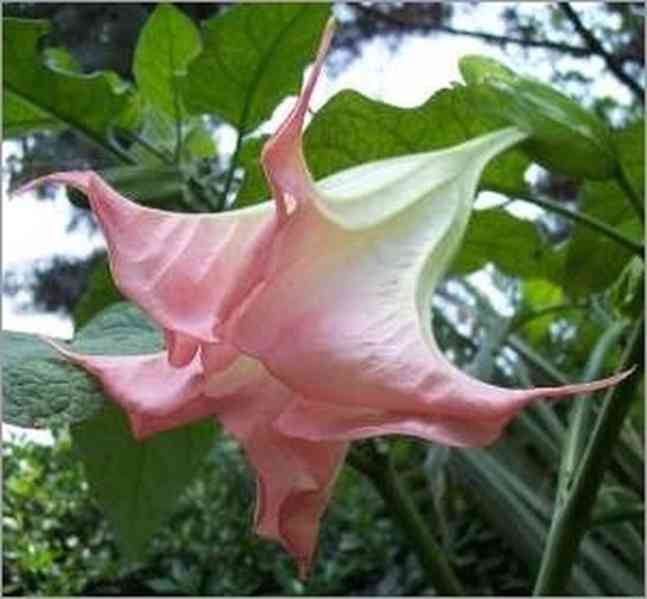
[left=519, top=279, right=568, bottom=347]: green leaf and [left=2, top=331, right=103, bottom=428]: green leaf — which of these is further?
[left=519, top=279, right=568, bottom=347]: green leaf

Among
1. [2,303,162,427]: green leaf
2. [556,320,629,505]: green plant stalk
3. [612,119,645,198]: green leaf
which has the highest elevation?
[612,119,645,198]: green leaf

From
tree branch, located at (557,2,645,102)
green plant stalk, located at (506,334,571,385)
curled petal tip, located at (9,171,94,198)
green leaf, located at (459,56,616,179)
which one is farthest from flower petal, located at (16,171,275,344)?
green plant stalk, located at (506,334,571,385)

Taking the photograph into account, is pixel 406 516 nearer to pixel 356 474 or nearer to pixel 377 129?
pixel 377 129

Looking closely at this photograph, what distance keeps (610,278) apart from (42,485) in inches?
40.6

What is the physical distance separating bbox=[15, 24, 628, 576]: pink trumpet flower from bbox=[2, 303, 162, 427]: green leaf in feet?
0.11

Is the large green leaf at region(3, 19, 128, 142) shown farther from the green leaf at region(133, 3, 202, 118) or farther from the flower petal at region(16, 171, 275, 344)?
the flower petal at region(16, 171, 275, 344)

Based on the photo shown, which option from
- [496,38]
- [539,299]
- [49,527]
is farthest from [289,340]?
[49,527]

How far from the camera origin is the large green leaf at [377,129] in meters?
0.47

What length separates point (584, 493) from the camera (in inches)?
18.2

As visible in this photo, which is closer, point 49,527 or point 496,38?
point 496,38

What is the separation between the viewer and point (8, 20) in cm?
51

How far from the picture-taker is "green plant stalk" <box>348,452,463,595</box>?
0.49 m

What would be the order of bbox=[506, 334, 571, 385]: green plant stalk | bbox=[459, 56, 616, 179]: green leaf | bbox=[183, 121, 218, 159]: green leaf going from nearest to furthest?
bbox=[459, 56, 616, 179]: green leaf < bbox=[183, 121, 218, 159]: green leaf < bbox=[506, 334, 571, 385]: green plant stalk

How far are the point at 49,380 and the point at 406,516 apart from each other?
20 centimetres
